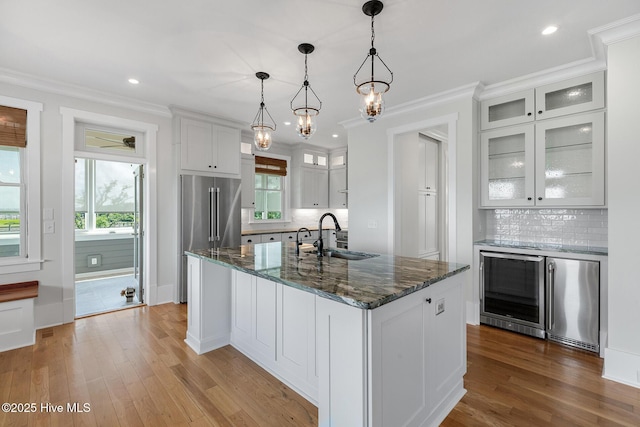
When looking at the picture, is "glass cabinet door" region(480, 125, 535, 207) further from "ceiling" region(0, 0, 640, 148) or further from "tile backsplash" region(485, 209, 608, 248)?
"ceiling" region(0, 0, 640, 148)

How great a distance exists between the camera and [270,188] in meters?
6.17

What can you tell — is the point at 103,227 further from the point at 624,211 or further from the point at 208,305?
the point at 624,211

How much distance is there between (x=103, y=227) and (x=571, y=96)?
7.48 m

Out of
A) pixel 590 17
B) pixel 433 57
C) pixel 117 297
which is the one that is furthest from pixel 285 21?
pixel 117 297

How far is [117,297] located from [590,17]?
6033 mm

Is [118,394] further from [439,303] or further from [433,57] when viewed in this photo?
[433,57]

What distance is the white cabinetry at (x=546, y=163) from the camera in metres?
2.83

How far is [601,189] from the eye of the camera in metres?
2.77

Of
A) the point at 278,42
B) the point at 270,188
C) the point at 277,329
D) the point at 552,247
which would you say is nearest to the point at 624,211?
the point at 552,247

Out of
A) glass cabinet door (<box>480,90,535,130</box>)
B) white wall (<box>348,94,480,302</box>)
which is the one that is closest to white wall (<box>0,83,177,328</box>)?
white wall (<box>348,94,480,302</box>)

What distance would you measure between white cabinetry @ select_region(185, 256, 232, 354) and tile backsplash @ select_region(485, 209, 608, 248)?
10.3 ft

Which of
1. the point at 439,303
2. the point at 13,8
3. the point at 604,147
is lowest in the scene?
the point at 439,303

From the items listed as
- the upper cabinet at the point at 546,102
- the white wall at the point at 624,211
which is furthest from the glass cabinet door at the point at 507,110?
the white wall at the point at 624,211

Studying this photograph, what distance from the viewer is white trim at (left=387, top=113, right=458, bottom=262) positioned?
3.49m
